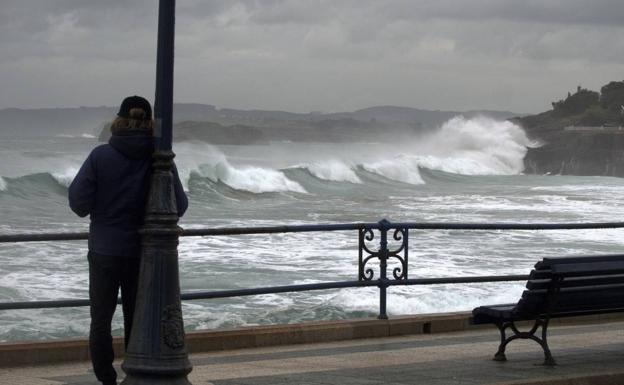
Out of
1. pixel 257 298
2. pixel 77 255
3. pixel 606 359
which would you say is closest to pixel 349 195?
pixel 77 255

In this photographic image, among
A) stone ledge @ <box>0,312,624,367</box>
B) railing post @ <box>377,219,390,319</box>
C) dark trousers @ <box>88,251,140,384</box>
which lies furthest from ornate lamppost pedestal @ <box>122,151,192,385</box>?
railing post @ <box>377,219,390,319</box>

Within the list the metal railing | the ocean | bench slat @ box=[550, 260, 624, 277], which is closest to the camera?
bench slat @ box=[550, 260, 624, 277]

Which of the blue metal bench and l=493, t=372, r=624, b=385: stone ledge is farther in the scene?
the blue metal bench

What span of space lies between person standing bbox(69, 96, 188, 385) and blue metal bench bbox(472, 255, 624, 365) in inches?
119

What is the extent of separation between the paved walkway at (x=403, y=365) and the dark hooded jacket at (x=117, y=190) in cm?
144

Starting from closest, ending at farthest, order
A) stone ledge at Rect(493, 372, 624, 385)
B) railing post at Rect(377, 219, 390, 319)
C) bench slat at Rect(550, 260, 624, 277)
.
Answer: stone ledge at Rect(493, 372, 624, 385)
bench slat at Rect(550, 260, 624, 277)
railing post at Rect(377, 219, 390, 319)

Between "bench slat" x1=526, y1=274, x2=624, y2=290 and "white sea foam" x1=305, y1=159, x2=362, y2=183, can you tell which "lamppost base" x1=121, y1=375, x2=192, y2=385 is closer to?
"bench slat" x1=526, y1=274, x2=624, y2=290

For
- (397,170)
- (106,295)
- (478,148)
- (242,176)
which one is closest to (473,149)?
(478,148)

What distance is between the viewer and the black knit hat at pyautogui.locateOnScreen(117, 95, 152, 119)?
7.70m

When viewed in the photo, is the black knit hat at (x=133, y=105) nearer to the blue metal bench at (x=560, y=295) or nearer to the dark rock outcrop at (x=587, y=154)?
the blue metal bench at (x=560, y=295)

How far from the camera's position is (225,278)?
21.4 meters

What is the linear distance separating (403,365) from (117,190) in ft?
9.70

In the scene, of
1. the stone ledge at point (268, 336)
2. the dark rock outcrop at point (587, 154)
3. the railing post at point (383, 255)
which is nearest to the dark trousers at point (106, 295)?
the stone ledge at point (268, 336)

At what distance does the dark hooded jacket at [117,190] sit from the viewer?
25.3ft
